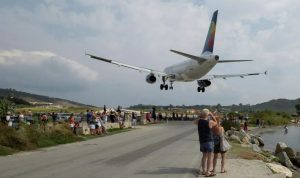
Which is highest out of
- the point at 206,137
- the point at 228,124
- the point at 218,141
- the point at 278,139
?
the point at 228,124

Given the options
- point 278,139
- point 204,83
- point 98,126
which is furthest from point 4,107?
point 204,83

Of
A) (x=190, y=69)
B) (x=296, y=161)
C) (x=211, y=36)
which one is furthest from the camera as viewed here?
(x=211, y=36)

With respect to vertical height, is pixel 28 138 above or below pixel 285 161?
above

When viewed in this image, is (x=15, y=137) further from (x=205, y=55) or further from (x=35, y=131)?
(x=205, y=55)

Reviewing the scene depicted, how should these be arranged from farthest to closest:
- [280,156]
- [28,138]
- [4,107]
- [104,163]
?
[4,107]
[280,156]
[28,138]
[104,163]

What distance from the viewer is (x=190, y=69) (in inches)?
2159

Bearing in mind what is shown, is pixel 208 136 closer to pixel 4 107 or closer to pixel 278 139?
pixel 4 107

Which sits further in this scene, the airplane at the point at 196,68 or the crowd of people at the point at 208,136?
the airplane at the point at 196,68

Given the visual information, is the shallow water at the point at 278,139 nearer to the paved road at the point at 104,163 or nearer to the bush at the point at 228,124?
the bush at the point at 228,124

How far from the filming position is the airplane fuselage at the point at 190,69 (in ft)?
171

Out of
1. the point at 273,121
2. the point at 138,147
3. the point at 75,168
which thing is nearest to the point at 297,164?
the point at 138,147

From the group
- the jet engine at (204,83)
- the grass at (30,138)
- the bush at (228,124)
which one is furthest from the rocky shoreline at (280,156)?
the jet engine at (204,83)

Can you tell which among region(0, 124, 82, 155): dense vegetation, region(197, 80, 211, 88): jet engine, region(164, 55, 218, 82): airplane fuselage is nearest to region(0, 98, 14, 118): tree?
region(0, 124, 82, 155): dense vegetation

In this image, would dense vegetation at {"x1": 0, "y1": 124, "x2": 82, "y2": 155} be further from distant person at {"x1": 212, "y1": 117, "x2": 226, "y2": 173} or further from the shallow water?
the shallow water
